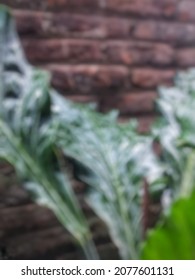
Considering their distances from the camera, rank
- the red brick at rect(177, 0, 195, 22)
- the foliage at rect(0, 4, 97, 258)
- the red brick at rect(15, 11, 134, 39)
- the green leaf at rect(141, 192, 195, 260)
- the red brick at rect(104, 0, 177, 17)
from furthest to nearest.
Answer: the red brick at rect(177, 0, 195, 22) → the red brick at rect(104, 0, 177, 17) → the red brick at rect(15, 11, 134, 39) → the foliage at rect(0, 4, 97, 258) → the green leaf at rect(141, 192, 195, 260)

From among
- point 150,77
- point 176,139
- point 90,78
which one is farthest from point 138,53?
point 176,139

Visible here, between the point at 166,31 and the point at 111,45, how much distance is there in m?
0.22

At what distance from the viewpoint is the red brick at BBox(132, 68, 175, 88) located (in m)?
1.52

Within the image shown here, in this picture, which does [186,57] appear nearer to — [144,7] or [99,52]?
[144,7]

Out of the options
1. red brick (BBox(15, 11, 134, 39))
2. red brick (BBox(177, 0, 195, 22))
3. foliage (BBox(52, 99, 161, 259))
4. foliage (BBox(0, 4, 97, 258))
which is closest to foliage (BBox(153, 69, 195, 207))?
foliage (BBox(52, 99, 161, 259))

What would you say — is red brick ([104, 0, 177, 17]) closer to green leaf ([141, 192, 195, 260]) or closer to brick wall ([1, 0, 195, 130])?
brick wall ([1, 0, 195, 130])

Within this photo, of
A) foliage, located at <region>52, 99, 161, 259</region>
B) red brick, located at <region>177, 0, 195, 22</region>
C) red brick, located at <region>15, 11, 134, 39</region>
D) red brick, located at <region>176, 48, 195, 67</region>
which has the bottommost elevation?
foliage, located at <region>52, 99, 161, 259</region>

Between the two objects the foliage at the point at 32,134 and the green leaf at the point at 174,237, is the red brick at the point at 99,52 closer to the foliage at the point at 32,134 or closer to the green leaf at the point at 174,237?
the foliage at the point at 32,134

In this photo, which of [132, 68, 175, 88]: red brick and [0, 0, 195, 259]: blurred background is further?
[132, 68, 175, 88]: red brick

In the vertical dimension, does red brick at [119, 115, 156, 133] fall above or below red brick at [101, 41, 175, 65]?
below

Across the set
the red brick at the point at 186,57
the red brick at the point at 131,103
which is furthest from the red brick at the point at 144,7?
the red brick at the point at 131,103

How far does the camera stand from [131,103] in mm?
1513
